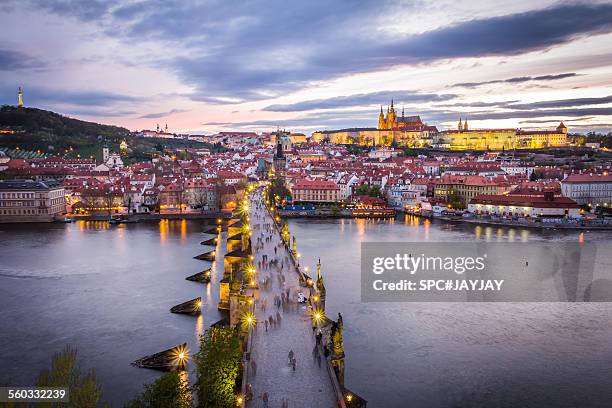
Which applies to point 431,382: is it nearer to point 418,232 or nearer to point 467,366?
point 467,366

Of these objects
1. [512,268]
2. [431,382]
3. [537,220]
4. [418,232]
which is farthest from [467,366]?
[537,220]

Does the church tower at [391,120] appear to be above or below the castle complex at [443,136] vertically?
above

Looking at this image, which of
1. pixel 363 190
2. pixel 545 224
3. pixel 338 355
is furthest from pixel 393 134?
pixel 338 355

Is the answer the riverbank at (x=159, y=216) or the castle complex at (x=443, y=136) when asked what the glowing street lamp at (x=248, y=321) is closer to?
the riverbank at (x=159, y=216)

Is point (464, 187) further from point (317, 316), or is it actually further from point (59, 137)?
point (59, 137)

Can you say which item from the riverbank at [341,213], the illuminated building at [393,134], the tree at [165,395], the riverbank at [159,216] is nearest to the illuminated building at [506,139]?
the illuminated building at [393,134]

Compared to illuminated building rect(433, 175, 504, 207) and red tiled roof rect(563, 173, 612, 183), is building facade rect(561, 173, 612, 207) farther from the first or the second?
illuminated building rect(433, 175, 504, 207)
